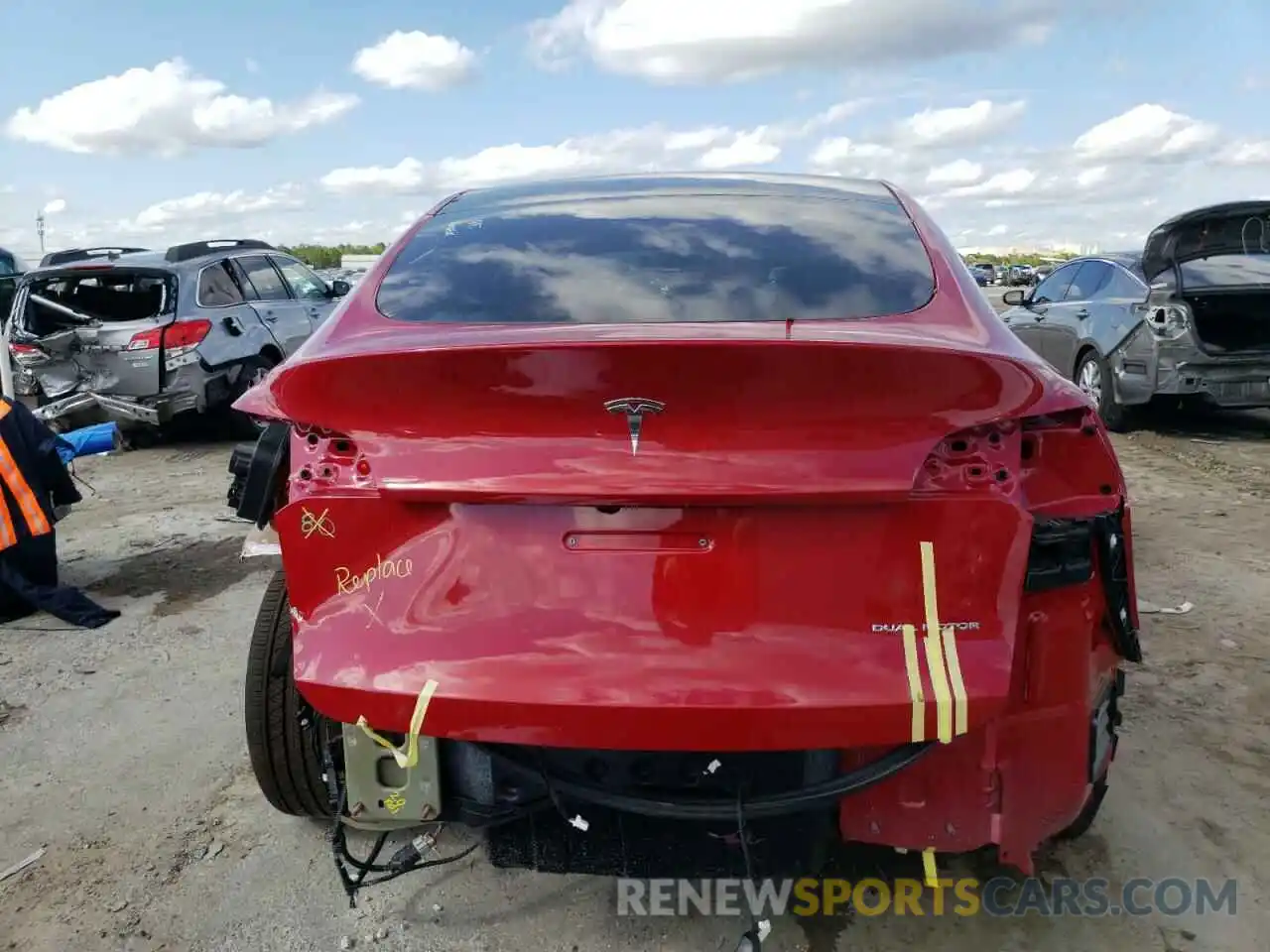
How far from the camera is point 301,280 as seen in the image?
10.3 m

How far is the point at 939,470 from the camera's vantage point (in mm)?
1904

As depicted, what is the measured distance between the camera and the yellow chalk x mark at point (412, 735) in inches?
74.8

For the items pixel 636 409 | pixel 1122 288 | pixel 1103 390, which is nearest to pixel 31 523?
pixel 636 409

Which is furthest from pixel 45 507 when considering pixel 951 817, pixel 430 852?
pixel 951 817

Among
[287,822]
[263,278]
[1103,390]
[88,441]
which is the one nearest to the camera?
[287,822]

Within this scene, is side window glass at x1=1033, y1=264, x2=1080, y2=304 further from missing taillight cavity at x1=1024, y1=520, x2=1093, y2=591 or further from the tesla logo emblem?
the tesla logo emblem

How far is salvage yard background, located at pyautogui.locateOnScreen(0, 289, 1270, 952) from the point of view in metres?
2.39

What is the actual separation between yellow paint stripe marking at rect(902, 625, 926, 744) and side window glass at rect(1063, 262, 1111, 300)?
26.0ft

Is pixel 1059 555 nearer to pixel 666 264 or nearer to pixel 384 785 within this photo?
pixel 666 264

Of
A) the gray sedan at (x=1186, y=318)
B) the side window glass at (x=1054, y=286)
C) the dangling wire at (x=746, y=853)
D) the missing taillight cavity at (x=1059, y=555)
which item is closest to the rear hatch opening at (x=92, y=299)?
the gray sedan at (x=1186, y=318)

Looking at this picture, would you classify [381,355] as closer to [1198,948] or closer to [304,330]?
[1198,948]

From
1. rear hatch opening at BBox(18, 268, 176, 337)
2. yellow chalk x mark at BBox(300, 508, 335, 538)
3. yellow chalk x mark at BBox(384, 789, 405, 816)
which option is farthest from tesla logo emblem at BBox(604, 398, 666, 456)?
rear hatch opening at BBox(18, 268, 176, 337)

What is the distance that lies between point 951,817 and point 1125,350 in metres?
7.02

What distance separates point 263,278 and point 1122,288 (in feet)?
24.6
